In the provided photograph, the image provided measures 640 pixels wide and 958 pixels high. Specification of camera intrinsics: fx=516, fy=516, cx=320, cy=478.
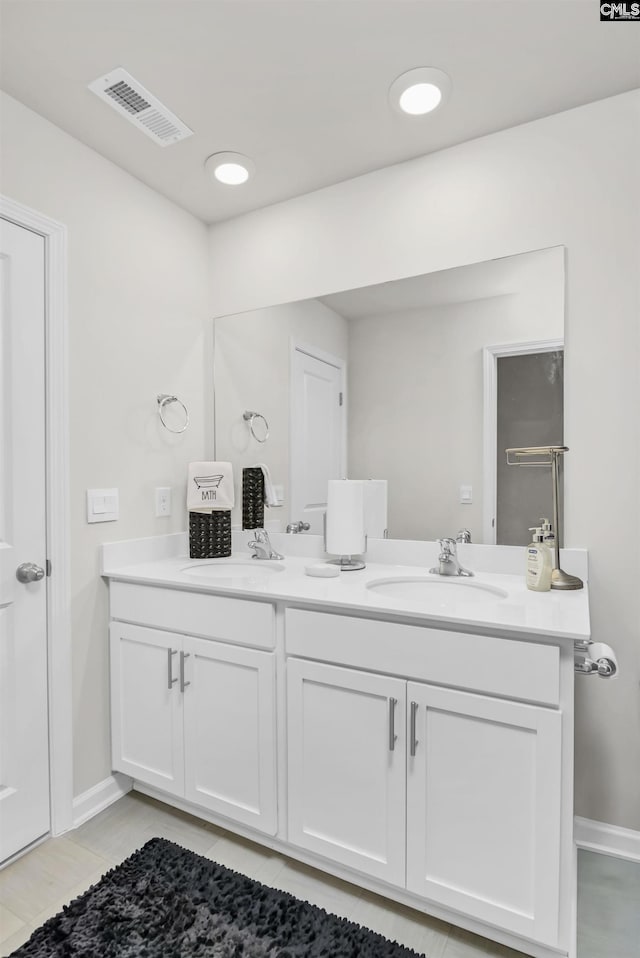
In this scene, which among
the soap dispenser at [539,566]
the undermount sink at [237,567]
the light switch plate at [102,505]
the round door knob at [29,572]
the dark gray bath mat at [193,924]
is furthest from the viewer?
the undermount sink at [237,567]

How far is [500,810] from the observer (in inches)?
48.6

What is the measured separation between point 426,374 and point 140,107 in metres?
1.31

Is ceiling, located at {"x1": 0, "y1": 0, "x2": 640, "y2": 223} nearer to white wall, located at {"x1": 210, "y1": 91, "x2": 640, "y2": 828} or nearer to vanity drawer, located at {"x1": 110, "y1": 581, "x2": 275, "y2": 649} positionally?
white wall, located at {"x1": 210, "y1": 91, "x2": 640, "y2": 828}

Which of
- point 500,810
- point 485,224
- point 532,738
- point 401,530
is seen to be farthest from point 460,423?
point 500,810

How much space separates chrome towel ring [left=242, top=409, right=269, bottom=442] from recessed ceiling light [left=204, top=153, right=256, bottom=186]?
93 cm

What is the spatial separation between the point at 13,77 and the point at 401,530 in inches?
75.8

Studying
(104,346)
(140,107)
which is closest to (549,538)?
(104,346)

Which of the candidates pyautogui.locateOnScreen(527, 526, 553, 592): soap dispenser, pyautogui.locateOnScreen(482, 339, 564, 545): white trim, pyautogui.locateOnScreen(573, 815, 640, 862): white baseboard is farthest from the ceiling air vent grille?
pyautogui.locateOnScreen(573, 815, 640, 862): white baseboard

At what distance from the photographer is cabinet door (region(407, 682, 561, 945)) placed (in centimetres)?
118

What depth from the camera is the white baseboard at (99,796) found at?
1810 millimetres

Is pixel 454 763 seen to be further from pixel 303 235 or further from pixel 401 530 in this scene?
pixel 303 235

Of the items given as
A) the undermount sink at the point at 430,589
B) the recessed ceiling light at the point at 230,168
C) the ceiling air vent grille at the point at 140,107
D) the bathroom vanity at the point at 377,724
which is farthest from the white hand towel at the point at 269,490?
the ceiling air vent grille at the point at 140,107

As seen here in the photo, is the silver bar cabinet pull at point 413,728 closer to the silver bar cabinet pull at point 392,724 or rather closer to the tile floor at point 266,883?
the silver bar cabinet pull at point 392,724

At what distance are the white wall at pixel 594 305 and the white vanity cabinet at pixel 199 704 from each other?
3.42 ft
